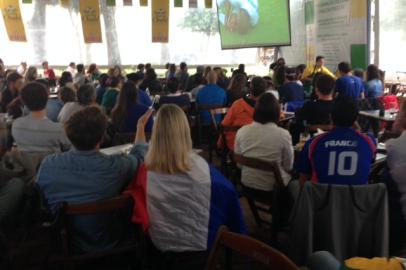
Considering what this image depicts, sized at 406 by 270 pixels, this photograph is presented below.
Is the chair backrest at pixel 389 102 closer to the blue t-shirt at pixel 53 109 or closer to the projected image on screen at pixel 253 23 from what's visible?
the blue t-shirt at pixel 53 109

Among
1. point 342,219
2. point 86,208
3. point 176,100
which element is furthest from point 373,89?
point 86,208

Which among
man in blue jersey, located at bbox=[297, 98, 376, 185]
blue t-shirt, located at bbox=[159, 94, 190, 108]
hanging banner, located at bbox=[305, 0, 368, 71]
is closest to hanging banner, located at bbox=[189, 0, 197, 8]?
hanging banner, located at bbox=[305, 0, 368, 71]

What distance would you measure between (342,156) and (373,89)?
16.0 ft

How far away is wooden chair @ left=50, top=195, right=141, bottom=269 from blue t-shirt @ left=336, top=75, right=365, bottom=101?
5.57 metres

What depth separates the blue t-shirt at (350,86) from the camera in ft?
23.3

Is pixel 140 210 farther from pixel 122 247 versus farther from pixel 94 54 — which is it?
pixel 94 54

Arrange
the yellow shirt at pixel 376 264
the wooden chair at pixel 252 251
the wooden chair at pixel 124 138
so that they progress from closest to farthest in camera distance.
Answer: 1. the yellow shirt at pixel 376 264
2. the wooden chair at pixel 252 251
3. the wooden chair at pixel 124 138

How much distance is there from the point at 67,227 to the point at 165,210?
0.53 meters

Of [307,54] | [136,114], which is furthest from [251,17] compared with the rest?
[136,114]

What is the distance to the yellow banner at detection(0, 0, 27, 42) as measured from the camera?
33.8 ft

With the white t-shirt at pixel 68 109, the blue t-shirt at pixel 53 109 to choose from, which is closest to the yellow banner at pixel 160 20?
the blue t-shirt at pixel 53 109

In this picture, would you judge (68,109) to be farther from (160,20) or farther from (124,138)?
(160,20)

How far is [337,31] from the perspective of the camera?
31.5 feet

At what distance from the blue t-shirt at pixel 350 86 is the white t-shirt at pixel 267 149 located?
425 centimetres
